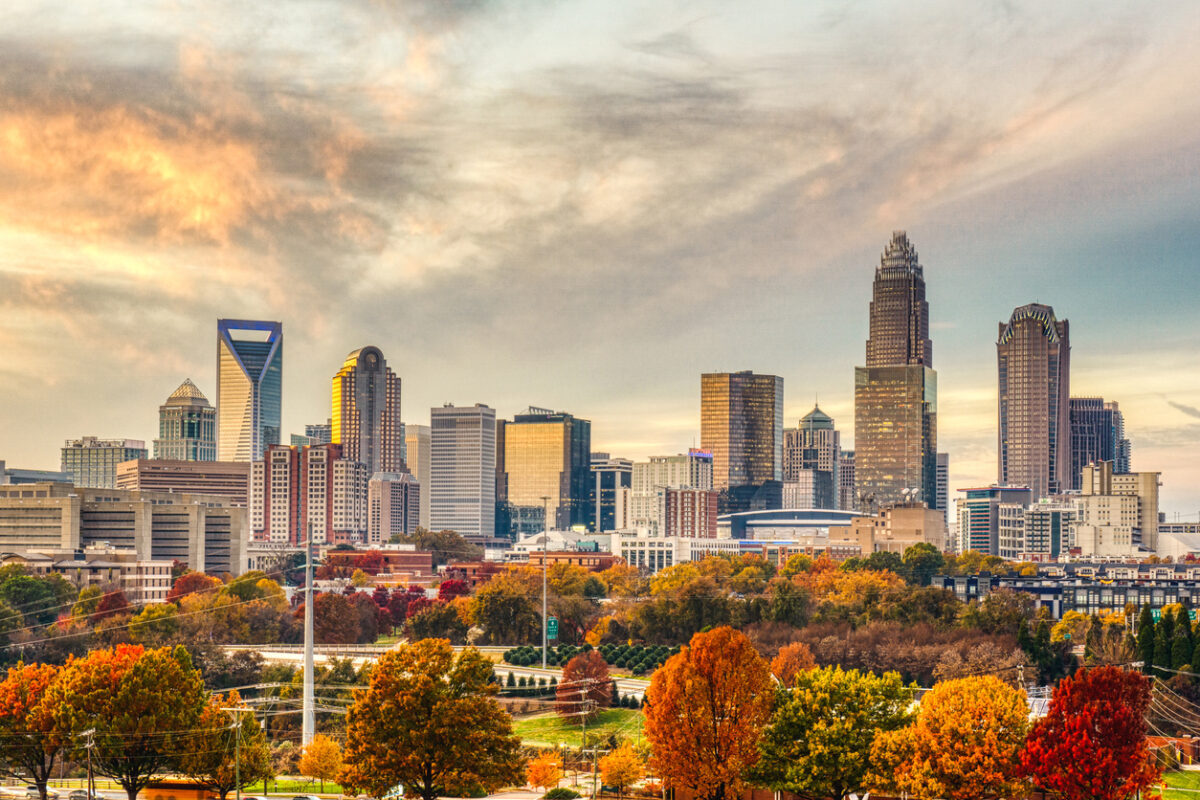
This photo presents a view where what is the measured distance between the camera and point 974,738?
6316 cm

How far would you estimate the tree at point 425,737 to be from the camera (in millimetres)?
65250

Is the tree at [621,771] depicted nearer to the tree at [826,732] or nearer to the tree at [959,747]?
the tree at [826,732]

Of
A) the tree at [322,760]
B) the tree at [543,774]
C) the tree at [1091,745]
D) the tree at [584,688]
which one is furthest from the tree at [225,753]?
the tree at [1091,745]

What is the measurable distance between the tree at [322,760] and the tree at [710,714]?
19616mm

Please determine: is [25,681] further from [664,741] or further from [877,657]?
[877,657]

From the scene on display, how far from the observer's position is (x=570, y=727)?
106562 millimetres

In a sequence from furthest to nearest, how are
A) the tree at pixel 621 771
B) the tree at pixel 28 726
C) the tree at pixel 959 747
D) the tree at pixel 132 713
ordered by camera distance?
1. the tree at pixel 621 771
2. the tree at pixel 28 726
3. the tree at pixel 132 713
4. the tree at pixel 959 747

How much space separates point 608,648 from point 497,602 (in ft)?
61.6

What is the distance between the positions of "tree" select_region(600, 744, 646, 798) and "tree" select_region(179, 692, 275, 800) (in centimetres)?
1729

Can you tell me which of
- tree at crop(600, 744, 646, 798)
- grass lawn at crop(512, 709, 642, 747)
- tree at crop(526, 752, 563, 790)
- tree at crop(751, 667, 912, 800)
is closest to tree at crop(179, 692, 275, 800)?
tree at crop(526, 752, 563, 790)

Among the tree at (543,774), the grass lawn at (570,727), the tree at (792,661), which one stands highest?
the tree at (792,661)

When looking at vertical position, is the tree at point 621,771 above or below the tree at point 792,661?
below

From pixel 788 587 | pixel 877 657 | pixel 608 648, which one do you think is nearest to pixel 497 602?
pixel 608 648

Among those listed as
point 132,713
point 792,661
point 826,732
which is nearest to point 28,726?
point 132,713
